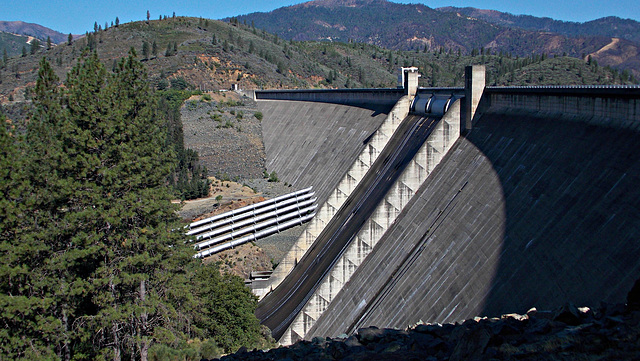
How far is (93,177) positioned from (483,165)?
15.4m

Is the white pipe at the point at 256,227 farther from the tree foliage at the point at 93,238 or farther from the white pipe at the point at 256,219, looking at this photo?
the tree foliage at the point at 93,238

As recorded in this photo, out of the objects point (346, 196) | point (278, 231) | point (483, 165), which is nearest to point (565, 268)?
point (483, 165)

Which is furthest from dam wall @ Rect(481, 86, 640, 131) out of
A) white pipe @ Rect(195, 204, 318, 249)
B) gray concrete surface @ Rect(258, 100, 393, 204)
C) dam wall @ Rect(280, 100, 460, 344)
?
white pipe @ Rect(195, 204, 318, 249)

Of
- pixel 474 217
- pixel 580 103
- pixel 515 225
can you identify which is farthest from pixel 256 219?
pixel 580 103

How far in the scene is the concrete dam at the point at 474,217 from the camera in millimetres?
16812

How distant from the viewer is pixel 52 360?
21516 mm

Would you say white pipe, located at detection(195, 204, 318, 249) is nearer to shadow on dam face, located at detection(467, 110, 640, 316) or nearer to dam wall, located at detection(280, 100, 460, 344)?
dam wall, located at detection(280, 100, 460, 344)

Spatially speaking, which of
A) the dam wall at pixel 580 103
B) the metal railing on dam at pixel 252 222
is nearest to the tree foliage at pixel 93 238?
the dam wall at pixel 580 103

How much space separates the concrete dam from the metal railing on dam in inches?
278

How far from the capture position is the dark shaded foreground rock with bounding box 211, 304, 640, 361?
9.90 meters

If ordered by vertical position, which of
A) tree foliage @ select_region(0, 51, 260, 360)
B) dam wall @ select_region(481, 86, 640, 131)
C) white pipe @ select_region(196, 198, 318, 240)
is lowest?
white pipe @ select_region(196, 198, 318, 240)

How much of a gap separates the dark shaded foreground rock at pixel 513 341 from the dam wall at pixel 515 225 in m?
3.35

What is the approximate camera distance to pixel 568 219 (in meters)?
18.0

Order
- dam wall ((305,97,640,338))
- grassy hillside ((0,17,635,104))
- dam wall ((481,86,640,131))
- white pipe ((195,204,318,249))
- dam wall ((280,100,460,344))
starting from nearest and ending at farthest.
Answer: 1. dam wall ((305,97,640,338))
2. dam wall ((481,86,640,131))
3. dam wall ((280,100,460,344))
4. white pipe ((195,204,318,249))
5. grassy hillside ((0,17,635,104))
